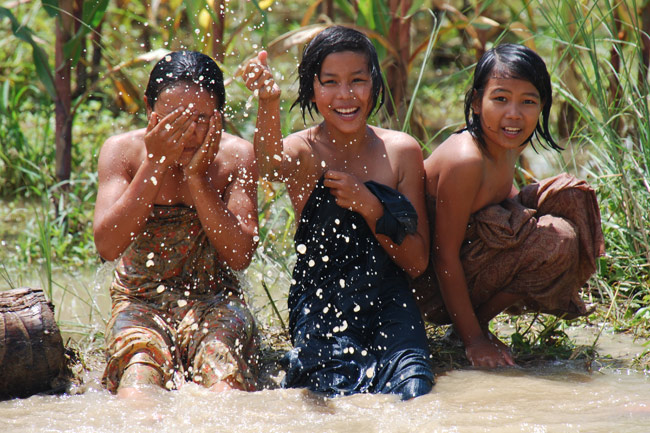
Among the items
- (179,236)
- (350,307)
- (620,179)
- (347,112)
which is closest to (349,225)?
(350,307)

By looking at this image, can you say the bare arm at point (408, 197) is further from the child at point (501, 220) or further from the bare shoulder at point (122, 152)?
the bare shoulder at point (122, 152)

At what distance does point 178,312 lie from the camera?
296 cm

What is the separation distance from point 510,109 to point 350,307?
95 centimetres

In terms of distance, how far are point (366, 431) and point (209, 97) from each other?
4.35ft

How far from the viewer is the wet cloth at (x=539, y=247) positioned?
3033 millimetres

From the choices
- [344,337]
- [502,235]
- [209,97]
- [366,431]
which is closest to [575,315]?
[502,235]

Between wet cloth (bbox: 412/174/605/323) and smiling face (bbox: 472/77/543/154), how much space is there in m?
0.27

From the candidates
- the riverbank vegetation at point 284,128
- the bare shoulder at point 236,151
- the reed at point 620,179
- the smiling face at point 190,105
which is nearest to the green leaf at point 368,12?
the riverbank vegetation at point 284,128

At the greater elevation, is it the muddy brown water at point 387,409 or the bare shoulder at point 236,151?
the bare shoulder at point 236,151

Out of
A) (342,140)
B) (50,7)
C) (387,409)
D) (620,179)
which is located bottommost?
(387,409)

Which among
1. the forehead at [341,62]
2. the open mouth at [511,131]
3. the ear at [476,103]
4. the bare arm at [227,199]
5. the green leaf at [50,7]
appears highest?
the green leaf at [50,7]

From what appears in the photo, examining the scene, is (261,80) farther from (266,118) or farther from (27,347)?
(27,347)

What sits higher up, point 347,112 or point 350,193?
point 347,112

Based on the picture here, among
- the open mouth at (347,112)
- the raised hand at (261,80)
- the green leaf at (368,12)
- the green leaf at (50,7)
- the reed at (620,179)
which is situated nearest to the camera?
the raised hand at (261,80)
